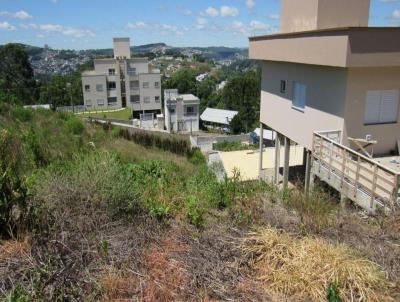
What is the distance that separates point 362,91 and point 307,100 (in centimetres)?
183

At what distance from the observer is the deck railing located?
6156mm

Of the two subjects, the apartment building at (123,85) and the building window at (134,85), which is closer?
the apartment building at (123,85)

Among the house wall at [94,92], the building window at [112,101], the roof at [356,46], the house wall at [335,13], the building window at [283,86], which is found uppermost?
the house wall at [335,13]

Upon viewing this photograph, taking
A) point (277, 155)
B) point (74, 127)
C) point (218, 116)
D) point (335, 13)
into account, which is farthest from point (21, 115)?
point (218, 116)

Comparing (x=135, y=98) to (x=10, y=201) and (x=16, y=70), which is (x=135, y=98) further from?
(x=10, y=201)

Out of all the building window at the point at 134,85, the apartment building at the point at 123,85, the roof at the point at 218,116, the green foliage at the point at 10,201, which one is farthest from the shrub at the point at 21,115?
the building window at the point at 134,85

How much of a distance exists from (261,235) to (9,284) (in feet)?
8.37

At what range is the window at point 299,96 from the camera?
407 inches

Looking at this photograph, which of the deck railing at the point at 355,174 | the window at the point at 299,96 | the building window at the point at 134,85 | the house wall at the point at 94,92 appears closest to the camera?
the deck railing at the point at 355,174

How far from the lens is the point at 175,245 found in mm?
3879

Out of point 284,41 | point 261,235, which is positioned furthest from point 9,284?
point 284,41

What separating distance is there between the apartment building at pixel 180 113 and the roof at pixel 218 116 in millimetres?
3885

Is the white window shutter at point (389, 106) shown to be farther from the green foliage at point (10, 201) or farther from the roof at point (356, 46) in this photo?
the green foliage at point (10, 201)

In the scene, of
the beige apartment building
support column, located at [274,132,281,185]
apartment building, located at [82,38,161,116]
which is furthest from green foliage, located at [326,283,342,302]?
apartment building, located at [82,38,161,116]
